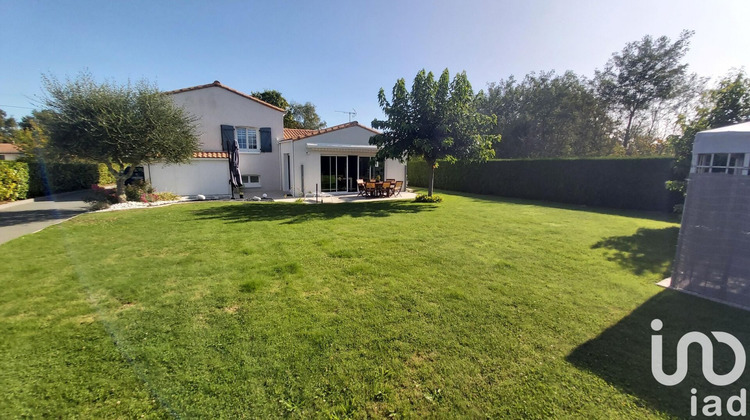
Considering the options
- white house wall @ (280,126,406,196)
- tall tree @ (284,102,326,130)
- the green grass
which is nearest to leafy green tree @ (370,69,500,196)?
white house wall @ (280,126,406,196)

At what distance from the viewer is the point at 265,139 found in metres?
19.4

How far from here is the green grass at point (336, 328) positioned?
2.49 meters

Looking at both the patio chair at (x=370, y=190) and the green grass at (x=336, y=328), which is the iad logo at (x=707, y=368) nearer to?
the green grass at (x=336, y=328)

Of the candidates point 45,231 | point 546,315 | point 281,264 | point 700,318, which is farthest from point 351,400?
point 45,231

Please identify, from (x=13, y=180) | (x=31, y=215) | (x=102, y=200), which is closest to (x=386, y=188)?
(x=102, y=200)

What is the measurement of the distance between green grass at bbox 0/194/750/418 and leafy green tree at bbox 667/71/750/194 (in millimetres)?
4554

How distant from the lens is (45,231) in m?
7.94

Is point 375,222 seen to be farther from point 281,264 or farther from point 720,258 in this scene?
point 720,258

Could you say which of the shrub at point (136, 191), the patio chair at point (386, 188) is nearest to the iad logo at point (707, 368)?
the patio chair at point (386, 188)

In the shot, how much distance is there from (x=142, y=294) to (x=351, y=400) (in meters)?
3.73

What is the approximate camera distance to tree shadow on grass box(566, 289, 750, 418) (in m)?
2.63

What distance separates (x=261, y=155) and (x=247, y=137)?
1493 millimetres

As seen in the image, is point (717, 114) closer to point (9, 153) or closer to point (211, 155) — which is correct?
point (211, 155)

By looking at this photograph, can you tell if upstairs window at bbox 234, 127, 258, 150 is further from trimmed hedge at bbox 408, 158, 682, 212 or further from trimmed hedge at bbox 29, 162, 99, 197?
trimmed hedge at bbox 408, 158, 682, 212
